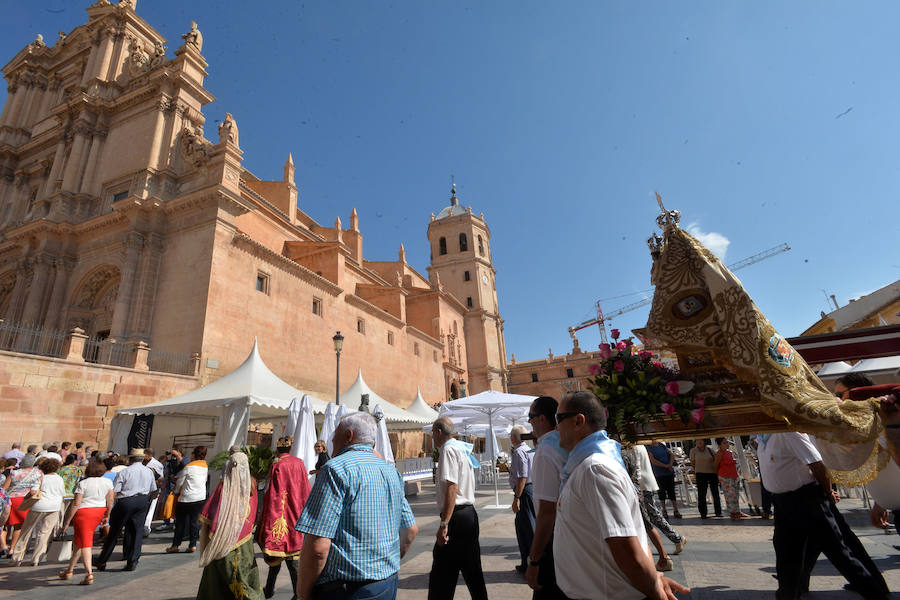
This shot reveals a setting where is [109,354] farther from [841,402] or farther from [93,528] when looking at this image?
[841,402]

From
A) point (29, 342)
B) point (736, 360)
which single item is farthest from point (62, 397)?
point (736, 360)

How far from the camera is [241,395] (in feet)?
34.5

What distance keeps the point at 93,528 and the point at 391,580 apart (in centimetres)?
605

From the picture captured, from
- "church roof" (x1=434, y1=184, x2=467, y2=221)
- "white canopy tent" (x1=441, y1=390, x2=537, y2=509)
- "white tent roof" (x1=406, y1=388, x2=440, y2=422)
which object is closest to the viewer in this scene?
"white canopy tent" (x1=441, y1=390, x2=537, y2=509)

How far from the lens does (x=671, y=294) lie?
3584mm

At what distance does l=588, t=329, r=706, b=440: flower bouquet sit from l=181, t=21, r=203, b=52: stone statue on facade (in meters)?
27.7

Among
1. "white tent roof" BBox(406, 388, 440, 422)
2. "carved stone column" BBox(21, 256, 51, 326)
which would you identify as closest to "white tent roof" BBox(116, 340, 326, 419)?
"white tent roof" BBox(406, 388, 440, 422)

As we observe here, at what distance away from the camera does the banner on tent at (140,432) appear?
1237cm

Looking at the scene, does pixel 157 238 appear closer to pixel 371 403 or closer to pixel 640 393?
pixel 371 403

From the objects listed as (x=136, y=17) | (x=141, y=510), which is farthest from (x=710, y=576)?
(x=136, y=17)

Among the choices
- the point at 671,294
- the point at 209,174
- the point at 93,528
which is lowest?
the point at 93,528

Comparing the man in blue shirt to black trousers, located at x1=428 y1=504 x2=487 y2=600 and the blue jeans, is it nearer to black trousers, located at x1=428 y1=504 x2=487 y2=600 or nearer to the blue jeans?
the blue jeans

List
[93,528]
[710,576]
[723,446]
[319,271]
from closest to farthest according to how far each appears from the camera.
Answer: [710,576], [93,528], [723,446], [319,271]

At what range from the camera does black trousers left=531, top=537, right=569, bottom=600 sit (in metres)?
2.90
